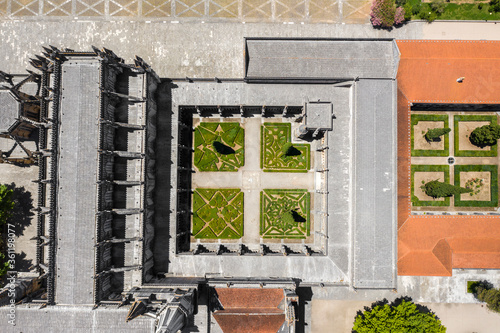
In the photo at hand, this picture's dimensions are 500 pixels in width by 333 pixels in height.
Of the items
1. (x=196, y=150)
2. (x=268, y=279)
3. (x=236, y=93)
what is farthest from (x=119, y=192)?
(x=268, y=279)

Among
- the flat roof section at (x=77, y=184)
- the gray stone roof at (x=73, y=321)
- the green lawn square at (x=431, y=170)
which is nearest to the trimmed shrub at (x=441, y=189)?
the green lawn square at (x=431, y=170)

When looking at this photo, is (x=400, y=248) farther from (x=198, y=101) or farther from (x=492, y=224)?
(x=198, y=101)

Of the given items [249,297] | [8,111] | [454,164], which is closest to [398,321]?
[249,297]

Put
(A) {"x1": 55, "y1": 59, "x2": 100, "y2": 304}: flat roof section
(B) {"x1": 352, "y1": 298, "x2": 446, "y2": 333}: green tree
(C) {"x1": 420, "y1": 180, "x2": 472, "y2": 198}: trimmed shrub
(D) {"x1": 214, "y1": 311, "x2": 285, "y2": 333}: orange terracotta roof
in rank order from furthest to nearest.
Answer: (C) {"x1": 420, "y1": 180, "x2": 472, "y2": 198}: trimmed shrub, (B) {"x1": 352, "y1": 298, "x2": 446, "y2": 333}: green tree, (D) {"x1": 214, "y1": 311, "x2": 285, "y2": 333}: orange terracotta roof, (A) {"x1": 55, "y1": 59, "x2": 100, "y2": 304}: flat roof section

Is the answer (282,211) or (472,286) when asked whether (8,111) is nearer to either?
(282,211)

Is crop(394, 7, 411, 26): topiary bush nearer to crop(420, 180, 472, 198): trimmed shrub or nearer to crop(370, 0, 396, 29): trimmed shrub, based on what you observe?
crop(370, 0, 396, 29): trimmed shrub

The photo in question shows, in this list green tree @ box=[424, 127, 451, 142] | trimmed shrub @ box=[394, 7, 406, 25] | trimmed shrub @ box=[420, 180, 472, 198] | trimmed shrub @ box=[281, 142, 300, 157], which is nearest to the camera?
green tree @ box=[424, 127, 451, 142]

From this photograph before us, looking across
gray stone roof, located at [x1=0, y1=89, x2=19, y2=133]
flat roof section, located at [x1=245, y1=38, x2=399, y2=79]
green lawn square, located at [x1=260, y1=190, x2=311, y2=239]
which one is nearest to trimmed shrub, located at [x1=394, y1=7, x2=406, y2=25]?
flat roof section, located at [x1=245, y1=38, x2=399, y2=79]
